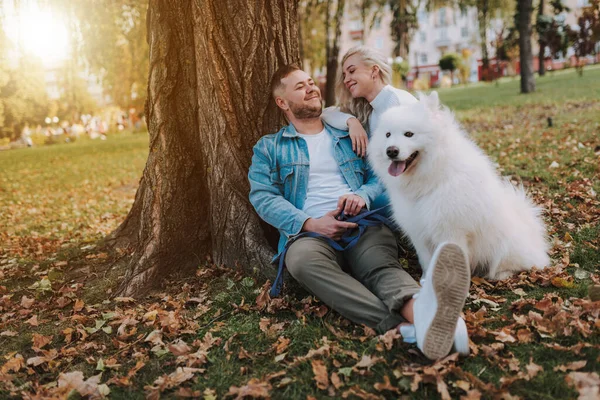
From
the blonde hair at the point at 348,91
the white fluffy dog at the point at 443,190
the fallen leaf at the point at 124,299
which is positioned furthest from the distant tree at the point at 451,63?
the fallen leaf at the point at 124,299

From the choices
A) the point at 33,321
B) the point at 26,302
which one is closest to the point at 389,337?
the point at 33,321

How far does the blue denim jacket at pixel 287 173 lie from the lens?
370 centimetres

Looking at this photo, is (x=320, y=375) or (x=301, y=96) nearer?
(x=320, y=375)

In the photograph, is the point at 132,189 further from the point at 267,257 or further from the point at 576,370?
the point at 576,370

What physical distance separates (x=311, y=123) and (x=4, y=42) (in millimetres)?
5331

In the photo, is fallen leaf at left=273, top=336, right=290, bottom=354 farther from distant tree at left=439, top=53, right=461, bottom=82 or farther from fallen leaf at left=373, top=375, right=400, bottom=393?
distant tree at left=439, top=53, right=461, bottom=82

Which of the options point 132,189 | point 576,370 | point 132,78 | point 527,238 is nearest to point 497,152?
point 527,238

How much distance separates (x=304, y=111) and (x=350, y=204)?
88 cm

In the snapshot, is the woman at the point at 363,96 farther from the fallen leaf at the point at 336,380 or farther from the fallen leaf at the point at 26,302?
the fallen leaf at the point at 26,302

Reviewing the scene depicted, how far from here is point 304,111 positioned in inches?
154

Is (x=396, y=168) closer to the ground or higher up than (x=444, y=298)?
higher up

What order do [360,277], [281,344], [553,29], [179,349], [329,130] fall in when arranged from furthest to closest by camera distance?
[553,29] < [329,130] < [360,277] < [179,349] < [281,344]

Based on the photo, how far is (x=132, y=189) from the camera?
→ 10.7m

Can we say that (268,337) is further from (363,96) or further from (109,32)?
(109,32)
